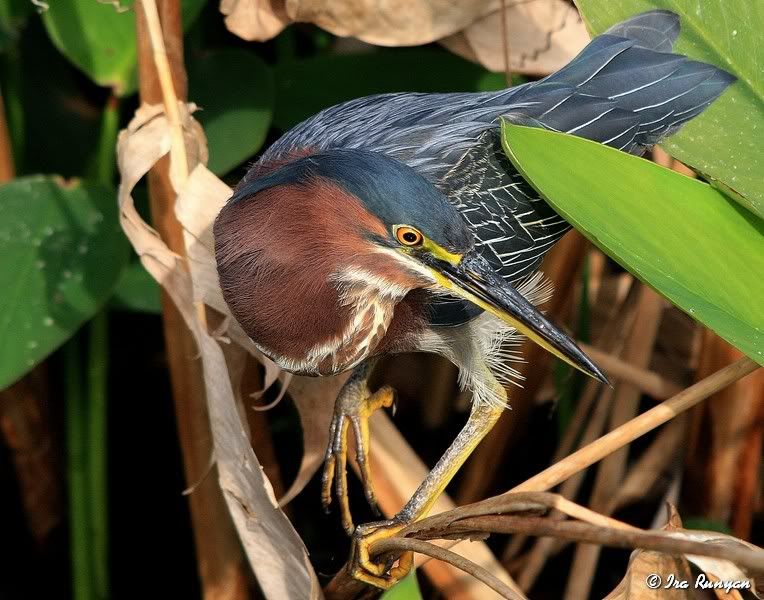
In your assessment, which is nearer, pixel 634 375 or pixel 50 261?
pixel 50 261

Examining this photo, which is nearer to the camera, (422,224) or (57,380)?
(422,224)

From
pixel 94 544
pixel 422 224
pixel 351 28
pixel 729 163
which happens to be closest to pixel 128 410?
pixel 94 544

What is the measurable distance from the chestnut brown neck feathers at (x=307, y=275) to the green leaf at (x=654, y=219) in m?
0.33

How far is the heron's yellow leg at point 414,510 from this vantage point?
1542 mm

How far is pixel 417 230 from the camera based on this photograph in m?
1.37

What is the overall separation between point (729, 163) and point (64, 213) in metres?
1.23

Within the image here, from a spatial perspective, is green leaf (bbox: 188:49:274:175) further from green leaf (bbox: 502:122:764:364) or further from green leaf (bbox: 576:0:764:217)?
green leaf (bbox: 502:122:764:364)

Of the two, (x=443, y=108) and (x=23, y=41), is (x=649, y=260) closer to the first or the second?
(x=443, y=108)

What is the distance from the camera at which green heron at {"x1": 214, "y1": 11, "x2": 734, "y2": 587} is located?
1417 millimetres

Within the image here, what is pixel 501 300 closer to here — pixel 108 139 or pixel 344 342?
pixel 344 342

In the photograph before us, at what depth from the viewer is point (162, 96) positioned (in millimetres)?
1597

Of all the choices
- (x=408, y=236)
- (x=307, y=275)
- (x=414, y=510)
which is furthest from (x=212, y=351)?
(x=414, y=510)

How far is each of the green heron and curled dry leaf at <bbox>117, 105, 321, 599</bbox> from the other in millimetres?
86

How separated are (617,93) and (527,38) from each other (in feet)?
1.13
